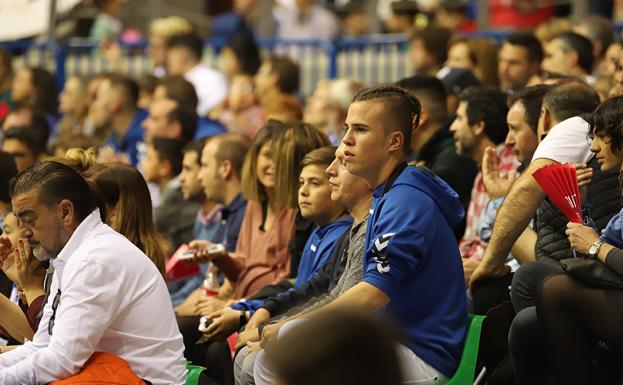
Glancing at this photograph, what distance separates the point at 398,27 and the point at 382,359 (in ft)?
32.6

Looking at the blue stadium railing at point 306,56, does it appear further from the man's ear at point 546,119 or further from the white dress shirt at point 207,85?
the man's ear at point 546,119

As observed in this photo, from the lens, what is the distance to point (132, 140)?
10117 mm

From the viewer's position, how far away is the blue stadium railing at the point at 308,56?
11.6 meters

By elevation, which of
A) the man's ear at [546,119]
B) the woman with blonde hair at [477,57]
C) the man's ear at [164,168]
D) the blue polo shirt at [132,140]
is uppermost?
the man's ear at [546,119]

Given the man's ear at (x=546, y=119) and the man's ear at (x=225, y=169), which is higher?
the man's ear at (x=546, y=119)

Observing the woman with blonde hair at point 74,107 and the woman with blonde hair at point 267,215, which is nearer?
the woman with blonde hair at point 267,215

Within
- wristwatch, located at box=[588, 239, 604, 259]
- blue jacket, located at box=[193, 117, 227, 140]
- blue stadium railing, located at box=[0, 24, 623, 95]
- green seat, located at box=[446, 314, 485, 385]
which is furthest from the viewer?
blue stadium railing, located at box=[0, 24, 623, 95]

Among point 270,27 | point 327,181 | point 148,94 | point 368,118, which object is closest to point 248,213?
point 327,181

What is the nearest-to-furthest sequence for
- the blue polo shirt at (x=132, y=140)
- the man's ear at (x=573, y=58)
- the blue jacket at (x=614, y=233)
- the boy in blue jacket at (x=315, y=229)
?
the blue jacket at (x=614, y=233) < the boy in blue jacket at (x=315, y=229) < the man's ear at (x=573, y=58) < the blue polo shirt at (x=132, y=140)

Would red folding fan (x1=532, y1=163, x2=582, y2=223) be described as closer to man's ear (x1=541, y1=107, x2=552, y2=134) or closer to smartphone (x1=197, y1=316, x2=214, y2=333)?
man's ear (x1=541, y1=107, x2=552, y2=134)

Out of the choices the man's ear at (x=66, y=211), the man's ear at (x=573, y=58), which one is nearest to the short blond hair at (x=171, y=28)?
the man's ear at (x=573, y=58)

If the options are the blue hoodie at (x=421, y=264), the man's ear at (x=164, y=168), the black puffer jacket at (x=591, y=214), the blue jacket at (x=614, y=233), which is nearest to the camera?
the blue hoodie at (x=421, y=264)

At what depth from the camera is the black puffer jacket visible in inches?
215

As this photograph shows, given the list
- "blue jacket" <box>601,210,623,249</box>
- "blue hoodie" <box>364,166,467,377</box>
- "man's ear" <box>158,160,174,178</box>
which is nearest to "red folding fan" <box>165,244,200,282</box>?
"man's ear" <box>158,160,174,178</box>
